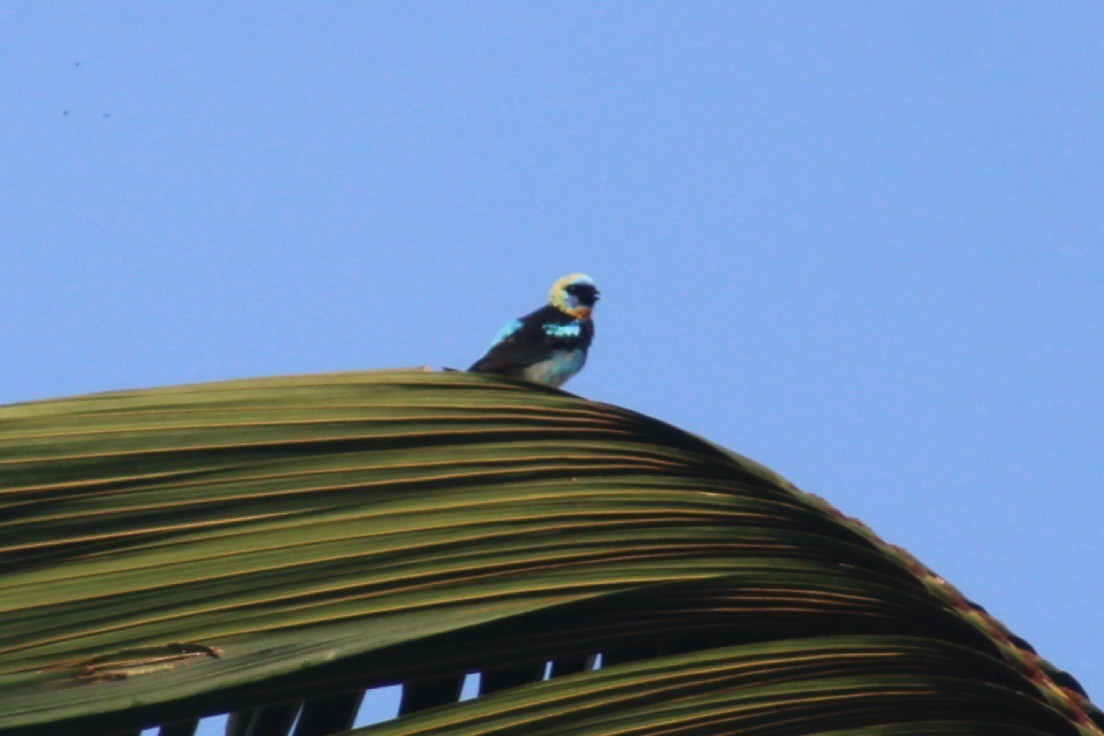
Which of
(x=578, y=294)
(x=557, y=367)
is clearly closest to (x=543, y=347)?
(x=557, y=367)

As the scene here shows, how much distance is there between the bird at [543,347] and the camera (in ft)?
29.8

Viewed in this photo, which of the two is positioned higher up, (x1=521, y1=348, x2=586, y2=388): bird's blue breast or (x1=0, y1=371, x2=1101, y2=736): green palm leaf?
(x1=521, y1=348, x2=586, y2=388): bird's blue breast

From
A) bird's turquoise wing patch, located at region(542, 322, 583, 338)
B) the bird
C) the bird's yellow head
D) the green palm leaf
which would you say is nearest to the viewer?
the green palm leaf

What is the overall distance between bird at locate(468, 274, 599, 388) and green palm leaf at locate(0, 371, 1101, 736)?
5975 mm

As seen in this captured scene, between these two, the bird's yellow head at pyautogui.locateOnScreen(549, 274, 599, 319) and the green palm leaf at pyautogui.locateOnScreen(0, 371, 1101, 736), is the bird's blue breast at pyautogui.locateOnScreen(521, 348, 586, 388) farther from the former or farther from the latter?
the green palm leaf at pyautogui.locateOnScreen(0, 371, 1101, 736)

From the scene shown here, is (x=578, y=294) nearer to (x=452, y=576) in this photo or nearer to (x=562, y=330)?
(x=562, y=330)

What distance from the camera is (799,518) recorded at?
2.79 metres

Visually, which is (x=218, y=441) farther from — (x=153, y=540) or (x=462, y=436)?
(x=462, y=436)

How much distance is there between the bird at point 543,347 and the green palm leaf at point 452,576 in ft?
19.6

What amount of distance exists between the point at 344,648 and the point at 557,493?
51 cm

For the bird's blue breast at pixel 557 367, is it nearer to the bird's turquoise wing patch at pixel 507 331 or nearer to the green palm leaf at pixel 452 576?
the bird's turquoise wing patch at pixel 507 331

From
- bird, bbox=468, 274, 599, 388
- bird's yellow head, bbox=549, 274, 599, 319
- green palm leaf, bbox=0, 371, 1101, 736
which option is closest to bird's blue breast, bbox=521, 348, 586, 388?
bird, bbox=468, 274, 599, 388

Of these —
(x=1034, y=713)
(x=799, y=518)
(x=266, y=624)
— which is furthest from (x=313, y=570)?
(x=1034, y=713)

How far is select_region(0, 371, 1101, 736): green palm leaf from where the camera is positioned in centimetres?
221
